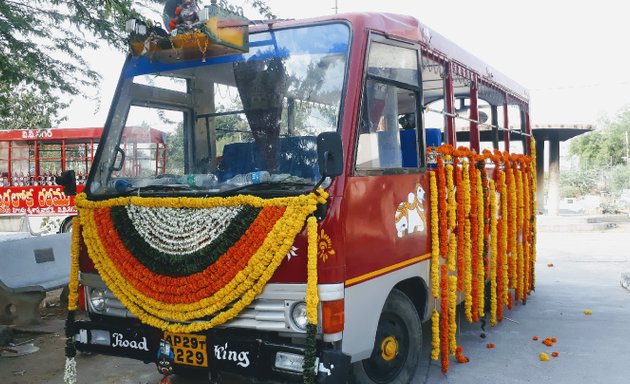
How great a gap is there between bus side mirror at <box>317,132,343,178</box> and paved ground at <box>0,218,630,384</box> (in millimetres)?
2305

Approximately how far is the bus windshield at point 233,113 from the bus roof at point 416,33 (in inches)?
3.8

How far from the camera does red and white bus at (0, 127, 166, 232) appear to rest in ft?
47.6

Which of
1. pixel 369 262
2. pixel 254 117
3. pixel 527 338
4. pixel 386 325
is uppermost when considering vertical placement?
pixel 254 117

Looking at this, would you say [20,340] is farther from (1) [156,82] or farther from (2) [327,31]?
(2) [327,31]

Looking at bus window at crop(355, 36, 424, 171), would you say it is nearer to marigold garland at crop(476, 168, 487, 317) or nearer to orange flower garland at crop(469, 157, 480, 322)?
orange flower garland at crop(469, 157, 480, 322)

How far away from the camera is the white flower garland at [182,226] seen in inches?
134

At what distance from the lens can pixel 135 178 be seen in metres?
4.09

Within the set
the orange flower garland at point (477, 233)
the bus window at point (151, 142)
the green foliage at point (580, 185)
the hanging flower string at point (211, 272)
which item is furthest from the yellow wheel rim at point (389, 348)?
the green foliage at point (580, 185)

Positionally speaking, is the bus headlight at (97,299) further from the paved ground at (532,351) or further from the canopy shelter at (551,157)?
the canopy shelter at (551,157)

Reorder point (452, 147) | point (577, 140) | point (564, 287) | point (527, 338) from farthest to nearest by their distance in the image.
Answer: point (577, 140), point (564, 287), point (527, 338), point (452, 147)

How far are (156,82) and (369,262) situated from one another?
2.14 m

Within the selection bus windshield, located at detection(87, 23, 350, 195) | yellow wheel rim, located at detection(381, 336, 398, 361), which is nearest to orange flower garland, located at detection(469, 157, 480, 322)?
yellow wheel rim, located at detection(381, 336, 398, 361)

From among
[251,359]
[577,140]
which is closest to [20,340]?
[251,359]

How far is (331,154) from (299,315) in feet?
3.12
